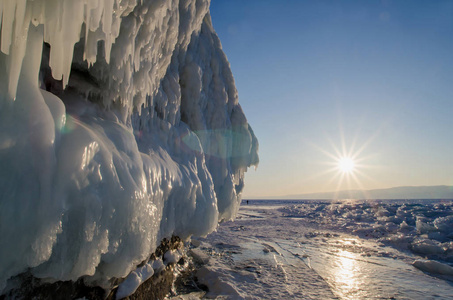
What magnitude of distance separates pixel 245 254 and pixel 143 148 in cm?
575

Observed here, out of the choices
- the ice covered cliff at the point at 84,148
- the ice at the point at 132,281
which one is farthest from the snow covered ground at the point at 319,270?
the ice covered cliff at the point at 84,148

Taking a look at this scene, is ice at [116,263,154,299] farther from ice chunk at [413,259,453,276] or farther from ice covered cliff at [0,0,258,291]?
ice chunk at [413,259,453,276]

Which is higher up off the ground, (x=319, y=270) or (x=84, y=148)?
(x=84, y=148)

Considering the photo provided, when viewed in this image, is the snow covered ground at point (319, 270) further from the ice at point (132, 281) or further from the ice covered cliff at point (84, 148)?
the ice covered cliff at point (84, 148)

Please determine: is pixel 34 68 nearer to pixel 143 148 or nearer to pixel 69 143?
pixel 69 143

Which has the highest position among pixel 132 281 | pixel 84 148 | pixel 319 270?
pixel 84 148

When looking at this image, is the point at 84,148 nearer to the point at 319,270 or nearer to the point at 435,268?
the point at 319,270

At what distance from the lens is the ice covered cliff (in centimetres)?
173

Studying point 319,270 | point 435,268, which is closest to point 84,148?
point 319,270

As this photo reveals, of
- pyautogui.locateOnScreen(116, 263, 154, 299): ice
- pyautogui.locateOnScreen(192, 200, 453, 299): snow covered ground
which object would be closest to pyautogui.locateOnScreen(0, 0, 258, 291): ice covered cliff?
pyautogui.locateOnScreen(116, 263, 154, 299): ice

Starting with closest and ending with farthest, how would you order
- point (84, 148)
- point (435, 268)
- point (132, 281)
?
point (84, 148) < point (132, 281) < point (435, 268)

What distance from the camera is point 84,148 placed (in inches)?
85.6

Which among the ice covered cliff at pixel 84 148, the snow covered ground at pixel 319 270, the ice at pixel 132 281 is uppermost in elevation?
the ice covered cliff at pixel 84 148

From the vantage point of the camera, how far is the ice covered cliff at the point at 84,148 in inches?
68.0
